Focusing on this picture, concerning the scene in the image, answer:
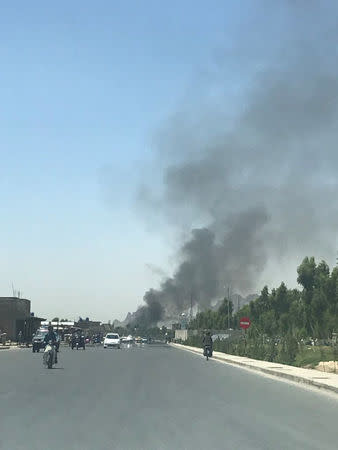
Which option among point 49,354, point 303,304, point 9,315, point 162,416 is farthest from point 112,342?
point 162,416

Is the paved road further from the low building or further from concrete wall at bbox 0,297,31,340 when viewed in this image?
concrete wall at bbox 0,297,31,340

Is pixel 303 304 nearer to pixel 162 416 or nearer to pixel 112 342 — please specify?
pixel 112 342

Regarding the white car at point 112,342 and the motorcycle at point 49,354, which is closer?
the motorcycle at point 49,354

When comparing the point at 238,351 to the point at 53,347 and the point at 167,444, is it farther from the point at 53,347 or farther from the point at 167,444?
the point at 167,444

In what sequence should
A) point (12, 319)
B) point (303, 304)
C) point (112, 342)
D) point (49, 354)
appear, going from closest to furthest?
point (49, 354), point (112, 342), point (303, 304), point (12, 319)

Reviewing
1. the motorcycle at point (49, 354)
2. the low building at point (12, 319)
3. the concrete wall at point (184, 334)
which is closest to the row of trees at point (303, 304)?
the concrete wall at point (184, 334)

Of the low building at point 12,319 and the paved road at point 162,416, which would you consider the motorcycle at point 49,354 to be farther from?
the low building at point 12,319

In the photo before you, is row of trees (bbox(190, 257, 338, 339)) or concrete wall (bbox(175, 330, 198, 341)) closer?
row of trees (bbox(190, 257, 338, 339))

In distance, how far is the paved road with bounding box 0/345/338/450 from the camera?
1150 centimetres

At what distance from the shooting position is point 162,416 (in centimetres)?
1518

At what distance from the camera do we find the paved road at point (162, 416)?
37.7 feet

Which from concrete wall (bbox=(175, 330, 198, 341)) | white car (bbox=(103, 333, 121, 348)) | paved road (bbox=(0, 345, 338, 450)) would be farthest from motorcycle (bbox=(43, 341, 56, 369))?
concrete wall (bbox=(175, 330, 198, 341))

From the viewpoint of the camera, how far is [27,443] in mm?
11242

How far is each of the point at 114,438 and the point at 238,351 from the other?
161ft
